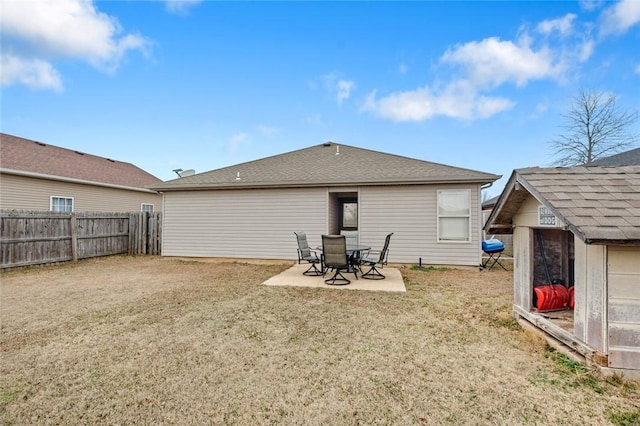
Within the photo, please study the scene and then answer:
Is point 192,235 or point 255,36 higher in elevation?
point 255,36

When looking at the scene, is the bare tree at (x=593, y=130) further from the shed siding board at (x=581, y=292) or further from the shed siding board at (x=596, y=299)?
the shed siding board at (x=596, y=299)

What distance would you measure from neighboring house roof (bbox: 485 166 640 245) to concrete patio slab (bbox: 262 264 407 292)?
311 cm

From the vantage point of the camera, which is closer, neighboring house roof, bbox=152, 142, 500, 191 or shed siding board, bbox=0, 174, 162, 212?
neighboring house roof, bbox=152, 142, 500, 191

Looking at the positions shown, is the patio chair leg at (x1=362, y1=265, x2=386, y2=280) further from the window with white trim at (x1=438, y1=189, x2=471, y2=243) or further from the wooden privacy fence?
the wooden privacy fence

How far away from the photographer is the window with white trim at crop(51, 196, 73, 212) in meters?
11.5

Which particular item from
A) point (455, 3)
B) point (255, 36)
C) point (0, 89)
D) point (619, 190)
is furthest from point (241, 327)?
point (0, 89)

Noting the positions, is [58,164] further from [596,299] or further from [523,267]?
[596,299]

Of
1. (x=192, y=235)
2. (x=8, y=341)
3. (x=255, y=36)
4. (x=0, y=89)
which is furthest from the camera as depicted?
(x=0, y=89)

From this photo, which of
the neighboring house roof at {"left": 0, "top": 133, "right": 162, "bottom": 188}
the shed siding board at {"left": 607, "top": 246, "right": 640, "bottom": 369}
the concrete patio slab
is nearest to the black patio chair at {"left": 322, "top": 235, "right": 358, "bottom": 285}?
the concrete patio slab

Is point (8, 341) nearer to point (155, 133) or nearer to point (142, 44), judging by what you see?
point (142, 44)

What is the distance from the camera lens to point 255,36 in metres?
10.3

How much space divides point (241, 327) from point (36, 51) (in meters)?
11.7

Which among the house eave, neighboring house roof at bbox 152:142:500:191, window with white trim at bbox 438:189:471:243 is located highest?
neighboring house roof at bbox 152:142:500:191

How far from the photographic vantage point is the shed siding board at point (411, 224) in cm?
797
